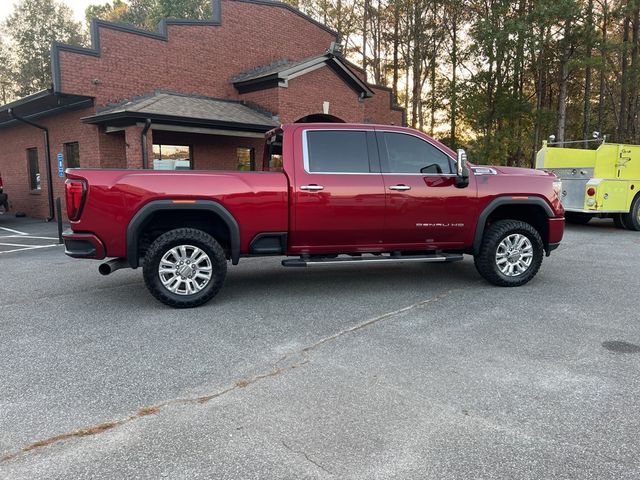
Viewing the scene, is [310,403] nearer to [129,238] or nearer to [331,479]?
[331,479]

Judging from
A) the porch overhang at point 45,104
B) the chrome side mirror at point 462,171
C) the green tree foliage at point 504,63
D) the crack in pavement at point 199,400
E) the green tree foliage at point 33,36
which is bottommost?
the crack in pavement at point 199,400

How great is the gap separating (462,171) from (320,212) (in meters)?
1.85

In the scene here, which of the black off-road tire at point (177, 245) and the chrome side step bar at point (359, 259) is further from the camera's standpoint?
the chrome side step bar at point (359, 259)

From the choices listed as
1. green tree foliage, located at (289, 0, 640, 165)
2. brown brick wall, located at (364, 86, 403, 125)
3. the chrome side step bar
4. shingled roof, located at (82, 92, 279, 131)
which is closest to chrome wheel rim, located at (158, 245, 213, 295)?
the chrome side step bar

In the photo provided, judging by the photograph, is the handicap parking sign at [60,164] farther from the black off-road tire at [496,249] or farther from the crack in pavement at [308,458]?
the crack in pavement at [308,458]

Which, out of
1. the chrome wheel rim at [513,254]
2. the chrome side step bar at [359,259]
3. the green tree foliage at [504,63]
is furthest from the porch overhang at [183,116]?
the green tree foliage at [504,63]

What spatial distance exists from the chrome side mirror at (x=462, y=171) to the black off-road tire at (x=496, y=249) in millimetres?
800

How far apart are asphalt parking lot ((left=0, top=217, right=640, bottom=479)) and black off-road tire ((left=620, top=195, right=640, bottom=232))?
749 centimetres

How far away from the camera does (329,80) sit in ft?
55.5

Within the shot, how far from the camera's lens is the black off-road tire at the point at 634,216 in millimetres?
12836

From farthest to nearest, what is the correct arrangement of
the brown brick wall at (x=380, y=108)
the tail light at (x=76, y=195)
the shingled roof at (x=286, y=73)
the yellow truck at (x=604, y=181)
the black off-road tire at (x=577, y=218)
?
the brown brick wall at (x=380, y=108), the shingled roof at (x=286, y=73), the black off-road tire at (x=577, y=218), the yellow truck at (x=604, y=181), the tail light at (x=76, y=195)

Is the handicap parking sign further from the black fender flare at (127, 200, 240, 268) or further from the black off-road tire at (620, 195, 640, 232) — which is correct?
the black off-road tire at (620, 195, 640, 232)

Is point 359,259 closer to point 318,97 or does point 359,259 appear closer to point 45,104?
point 318,97

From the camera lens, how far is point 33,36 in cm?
4025
